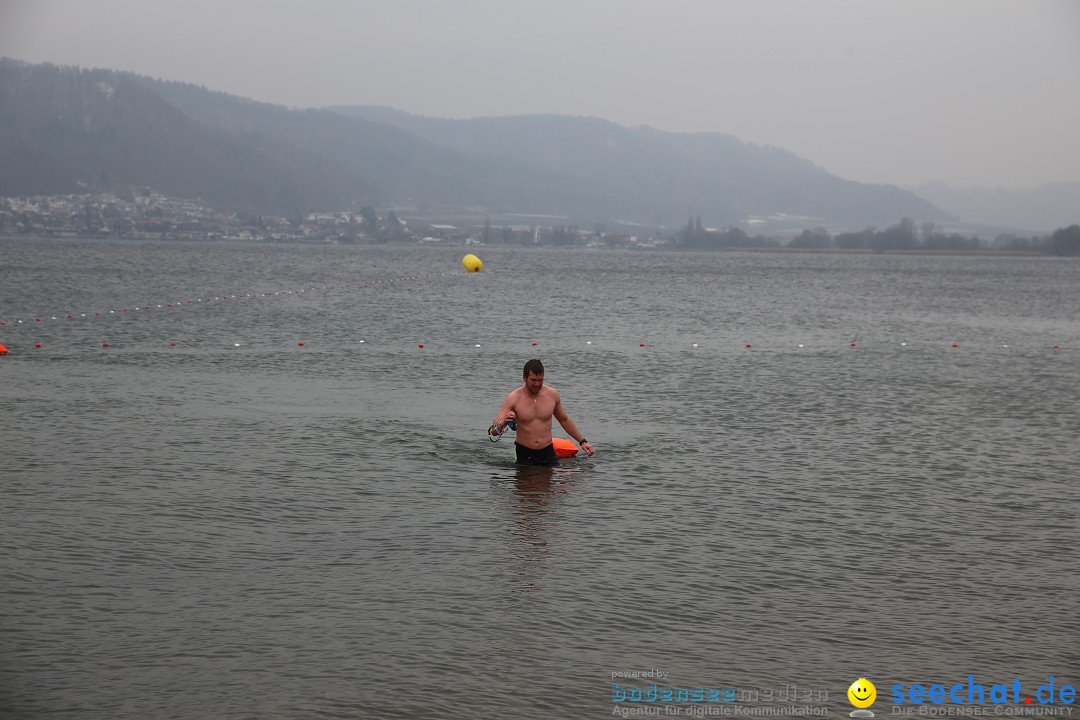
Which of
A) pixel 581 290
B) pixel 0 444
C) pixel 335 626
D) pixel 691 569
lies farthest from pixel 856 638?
pixel 581 290

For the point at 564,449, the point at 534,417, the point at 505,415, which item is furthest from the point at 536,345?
the point at 505,415

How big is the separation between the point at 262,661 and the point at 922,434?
1459cm

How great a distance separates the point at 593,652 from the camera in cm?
957

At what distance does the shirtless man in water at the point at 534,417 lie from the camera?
50.9 feet

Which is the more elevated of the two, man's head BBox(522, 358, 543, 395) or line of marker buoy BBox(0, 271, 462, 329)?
man's head BBox(522, 358, 543, 395)

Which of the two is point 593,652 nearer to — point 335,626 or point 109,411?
point 335,626

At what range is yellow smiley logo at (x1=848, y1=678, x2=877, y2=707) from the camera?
8616 millimetres

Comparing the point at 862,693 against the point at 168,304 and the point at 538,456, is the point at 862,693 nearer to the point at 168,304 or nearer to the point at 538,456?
the point at 538,456

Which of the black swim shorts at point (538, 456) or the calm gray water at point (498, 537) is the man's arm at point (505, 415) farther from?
the calm gray water at point (498, 537)

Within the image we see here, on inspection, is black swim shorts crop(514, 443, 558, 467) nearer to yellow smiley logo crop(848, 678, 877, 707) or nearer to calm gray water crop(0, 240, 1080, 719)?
calm gray water crop(0, 240, 1080, 719)

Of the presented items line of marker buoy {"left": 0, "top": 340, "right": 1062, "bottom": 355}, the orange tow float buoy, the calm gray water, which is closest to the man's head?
the calm gray water

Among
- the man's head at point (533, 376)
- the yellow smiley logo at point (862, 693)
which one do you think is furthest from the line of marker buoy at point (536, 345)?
the yellow smiley logo at point (862, 693)

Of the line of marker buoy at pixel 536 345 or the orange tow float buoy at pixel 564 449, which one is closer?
the orange tow float buoy at pixel 564 449

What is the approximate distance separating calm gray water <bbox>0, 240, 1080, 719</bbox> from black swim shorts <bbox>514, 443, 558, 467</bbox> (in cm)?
29
